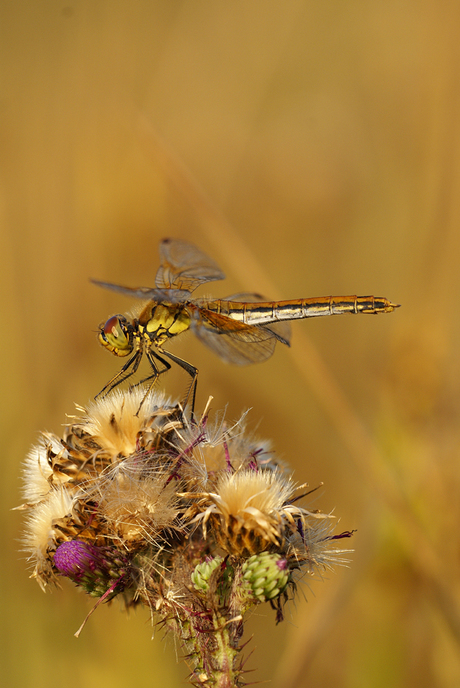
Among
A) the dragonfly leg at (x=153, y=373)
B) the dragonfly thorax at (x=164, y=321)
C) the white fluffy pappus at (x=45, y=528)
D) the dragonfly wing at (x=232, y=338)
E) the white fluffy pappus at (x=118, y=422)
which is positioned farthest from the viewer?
the dragonfly thorax at (x=164, y=321)

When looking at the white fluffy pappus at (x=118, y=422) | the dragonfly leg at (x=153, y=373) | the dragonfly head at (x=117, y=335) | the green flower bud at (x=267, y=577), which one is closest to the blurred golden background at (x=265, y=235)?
the dragonfly leg at (x=153, y=373)

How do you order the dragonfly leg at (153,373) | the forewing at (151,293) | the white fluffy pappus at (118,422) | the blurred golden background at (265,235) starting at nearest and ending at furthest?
the white fluffy pappus at (118,422) < the dragonfly leg at (153,373) < the forewing at (151,293) < the blurred golden background at (265,235)

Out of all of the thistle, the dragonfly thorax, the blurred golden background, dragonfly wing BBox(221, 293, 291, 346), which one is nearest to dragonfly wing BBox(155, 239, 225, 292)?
dragonfly wing BBox(221, 293, 291, 346)

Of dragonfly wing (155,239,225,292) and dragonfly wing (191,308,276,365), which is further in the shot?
dragonfly wing (155,239,225,292)

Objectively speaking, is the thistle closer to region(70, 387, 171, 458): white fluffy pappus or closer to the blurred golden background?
region(70, 387, 171, 458): white fluffy pappus

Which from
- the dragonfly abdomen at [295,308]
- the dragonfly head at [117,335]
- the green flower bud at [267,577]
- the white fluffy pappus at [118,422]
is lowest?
the green flower bud at [267,577]

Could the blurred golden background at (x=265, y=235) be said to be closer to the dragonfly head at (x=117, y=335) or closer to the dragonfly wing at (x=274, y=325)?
the dragonfly wing at (x=274, y=325)
